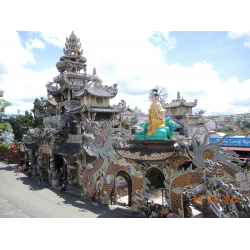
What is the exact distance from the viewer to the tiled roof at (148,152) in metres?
9.94

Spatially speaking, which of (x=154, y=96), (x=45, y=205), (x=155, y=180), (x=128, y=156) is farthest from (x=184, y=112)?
(x=45, y=205)

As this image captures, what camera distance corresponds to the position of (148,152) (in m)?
10.8

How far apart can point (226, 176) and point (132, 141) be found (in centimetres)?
569

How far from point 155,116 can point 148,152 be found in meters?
2.52

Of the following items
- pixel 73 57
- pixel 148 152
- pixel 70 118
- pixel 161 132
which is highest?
pixel 73 57

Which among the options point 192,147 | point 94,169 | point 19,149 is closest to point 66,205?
point 94,169

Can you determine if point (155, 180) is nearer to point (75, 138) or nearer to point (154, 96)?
point (154, 96)

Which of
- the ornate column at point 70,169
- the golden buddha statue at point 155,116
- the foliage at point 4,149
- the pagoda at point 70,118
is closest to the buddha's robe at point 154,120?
the golden buddha statue at point 155,116

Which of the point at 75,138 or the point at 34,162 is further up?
the point at 75,138

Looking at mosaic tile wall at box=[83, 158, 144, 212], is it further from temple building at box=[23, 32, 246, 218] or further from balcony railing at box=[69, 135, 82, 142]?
balcony railing at box=[69, 135, 82, 142]

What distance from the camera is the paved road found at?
11820 mm

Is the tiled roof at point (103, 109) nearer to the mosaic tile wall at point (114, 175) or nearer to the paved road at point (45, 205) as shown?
the mosaic tile wall at point (114, 175)

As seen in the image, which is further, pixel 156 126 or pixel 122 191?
pixel 122 191

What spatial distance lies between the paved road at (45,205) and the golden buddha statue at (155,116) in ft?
18.5
